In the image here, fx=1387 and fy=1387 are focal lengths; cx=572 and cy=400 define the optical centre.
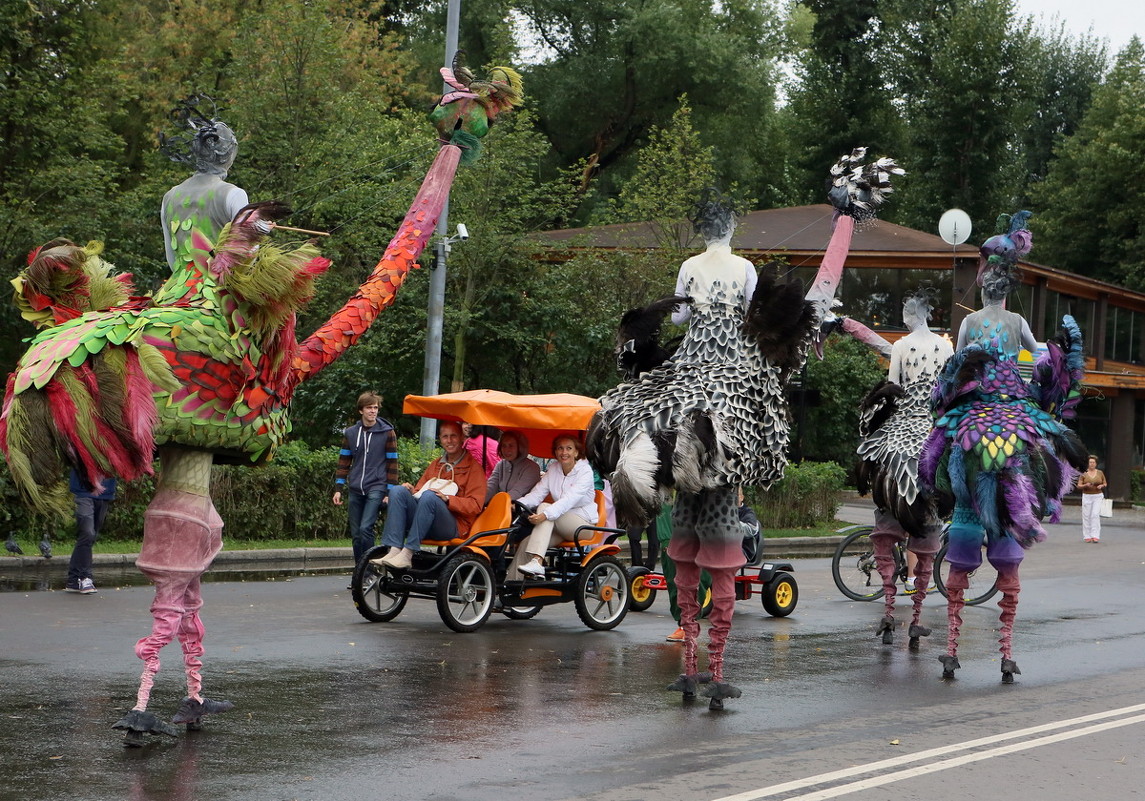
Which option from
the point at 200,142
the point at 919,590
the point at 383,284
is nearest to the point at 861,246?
the point at 919,590

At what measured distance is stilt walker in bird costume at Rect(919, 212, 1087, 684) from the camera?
988 cm

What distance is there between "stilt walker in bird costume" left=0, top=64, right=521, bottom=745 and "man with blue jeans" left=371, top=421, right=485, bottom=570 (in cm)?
410

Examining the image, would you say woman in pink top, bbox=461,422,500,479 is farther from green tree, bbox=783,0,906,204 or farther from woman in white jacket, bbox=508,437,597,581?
green tree, bbox=783,0,906,204

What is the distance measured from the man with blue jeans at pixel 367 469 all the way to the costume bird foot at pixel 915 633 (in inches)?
215

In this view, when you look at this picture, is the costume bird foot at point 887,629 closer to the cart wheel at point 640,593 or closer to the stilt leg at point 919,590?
the stilt leg at point 919,590

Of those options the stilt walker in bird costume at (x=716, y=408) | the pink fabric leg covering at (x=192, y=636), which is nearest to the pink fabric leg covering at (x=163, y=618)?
the pink fabric leg covering at (x=192, y=636)

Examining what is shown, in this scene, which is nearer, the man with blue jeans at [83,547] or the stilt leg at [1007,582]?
the stilt leg at [1007,582]

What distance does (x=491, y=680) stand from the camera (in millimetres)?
9609

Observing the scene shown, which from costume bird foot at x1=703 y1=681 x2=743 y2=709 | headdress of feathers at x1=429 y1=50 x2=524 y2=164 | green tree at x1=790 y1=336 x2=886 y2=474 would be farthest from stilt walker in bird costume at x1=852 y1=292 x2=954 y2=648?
green tree at x1=790 y1=336 x2=886 y2=474

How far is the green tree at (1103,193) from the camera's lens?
53.0 meters

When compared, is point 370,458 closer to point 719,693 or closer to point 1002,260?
point 719,693

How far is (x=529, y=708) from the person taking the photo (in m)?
8.64

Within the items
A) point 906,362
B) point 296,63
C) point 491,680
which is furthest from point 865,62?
point 491,680

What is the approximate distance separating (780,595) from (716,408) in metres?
6.08
